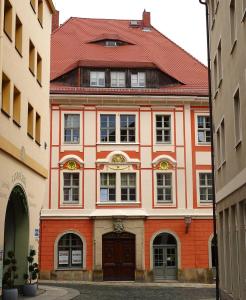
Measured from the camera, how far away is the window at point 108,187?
3584cm

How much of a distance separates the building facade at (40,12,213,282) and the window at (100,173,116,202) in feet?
0.20

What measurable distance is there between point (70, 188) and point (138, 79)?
8132 mm

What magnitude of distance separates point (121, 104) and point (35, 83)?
11.6 metres

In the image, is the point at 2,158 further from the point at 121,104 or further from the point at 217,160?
the point at 121,104

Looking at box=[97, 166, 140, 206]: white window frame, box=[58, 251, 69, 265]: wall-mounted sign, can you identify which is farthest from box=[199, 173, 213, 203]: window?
box=[58, 251, 69, 265]: wall-mounted sign

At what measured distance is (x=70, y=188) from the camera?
35812mm

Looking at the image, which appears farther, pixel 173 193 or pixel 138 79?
pixel 138 79

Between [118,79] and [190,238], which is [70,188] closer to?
[118,79]

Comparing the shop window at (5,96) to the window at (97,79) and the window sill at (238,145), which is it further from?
the window at (97,79)

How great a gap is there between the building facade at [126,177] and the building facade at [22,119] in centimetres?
777

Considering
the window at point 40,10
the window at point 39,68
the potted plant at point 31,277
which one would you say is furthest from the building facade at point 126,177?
the potted plant at point 31,277

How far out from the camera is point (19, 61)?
2227 centimetres

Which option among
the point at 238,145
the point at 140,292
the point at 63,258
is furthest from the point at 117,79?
the point at 238,145

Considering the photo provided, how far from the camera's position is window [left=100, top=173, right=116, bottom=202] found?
3584cm
